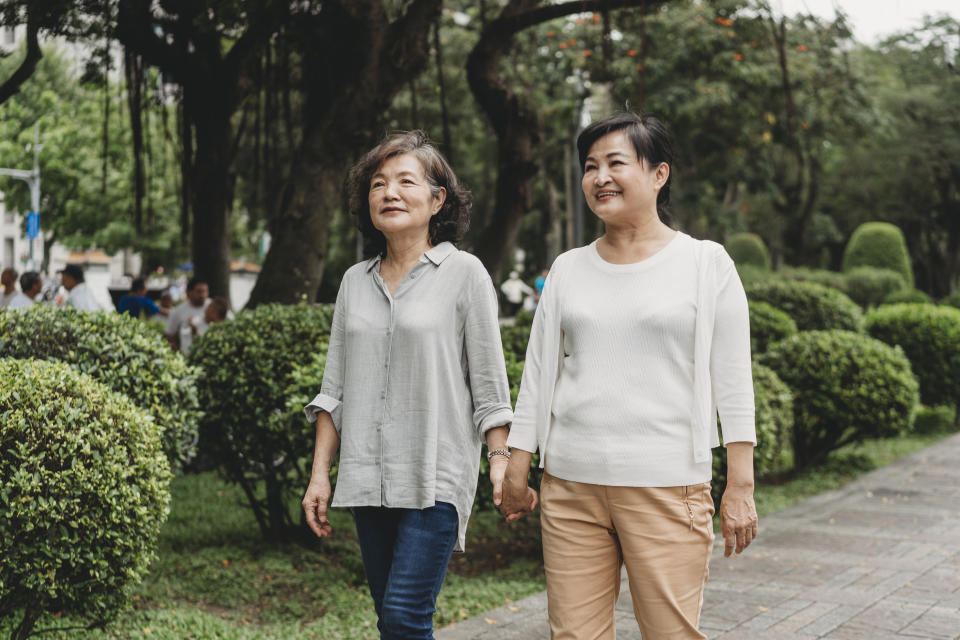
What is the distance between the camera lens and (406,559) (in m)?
2.93

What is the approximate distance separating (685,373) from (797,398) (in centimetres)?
690

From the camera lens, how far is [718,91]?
781 inches

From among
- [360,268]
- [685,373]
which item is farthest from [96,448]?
[685,373]

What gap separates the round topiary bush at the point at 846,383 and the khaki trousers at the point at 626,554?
6.81 meters

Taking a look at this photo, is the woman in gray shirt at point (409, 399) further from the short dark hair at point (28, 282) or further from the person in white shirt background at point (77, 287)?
the short dark hair at point (28, 282)

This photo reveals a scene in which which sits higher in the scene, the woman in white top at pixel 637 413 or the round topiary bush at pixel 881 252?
the round topiary bush at pixel 881 252

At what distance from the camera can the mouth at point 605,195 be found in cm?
291

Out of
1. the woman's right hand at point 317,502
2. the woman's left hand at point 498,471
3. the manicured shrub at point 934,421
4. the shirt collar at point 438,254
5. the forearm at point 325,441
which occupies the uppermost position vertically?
the shirt collar at point 438,254

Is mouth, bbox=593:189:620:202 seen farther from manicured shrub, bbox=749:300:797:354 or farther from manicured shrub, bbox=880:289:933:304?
manicured shrub, bbox=880:289:933:304

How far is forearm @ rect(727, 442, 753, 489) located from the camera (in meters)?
2.77

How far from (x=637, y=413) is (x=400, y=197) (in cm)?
96

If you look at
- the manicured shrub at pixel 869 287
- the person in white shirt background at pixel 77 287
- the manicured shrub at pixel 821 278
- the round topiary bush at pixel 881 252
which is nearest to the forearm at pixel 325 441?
the person in white shirt background at pixel 77 287

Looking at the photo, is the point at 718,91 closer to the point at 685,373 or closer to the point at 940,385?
the point at 940,385

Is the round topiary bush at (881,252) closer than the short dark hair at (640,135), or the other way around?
the short dark hair at (640,135)
